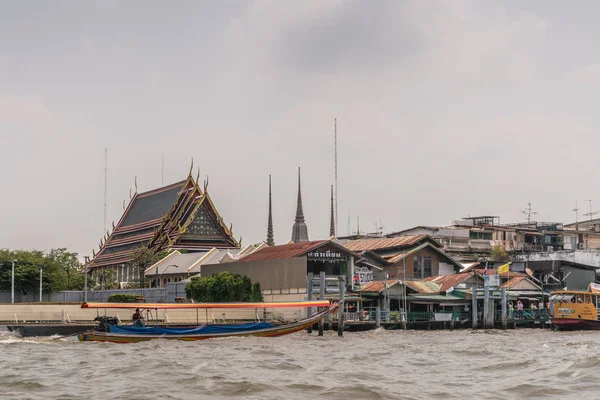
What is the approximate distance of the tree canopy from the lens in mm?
63656

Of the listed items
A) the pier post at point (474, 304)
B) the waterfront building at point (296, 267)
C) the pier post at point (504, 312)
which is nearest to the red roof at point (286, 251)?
the waterfront building at point (296, 267)

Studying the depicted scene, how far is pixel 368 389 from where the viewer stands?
960 inches

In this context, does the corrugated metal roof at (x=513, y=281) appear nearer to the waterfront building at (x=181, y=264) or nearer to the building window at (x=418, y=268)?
the building window at (x=418, y=268)

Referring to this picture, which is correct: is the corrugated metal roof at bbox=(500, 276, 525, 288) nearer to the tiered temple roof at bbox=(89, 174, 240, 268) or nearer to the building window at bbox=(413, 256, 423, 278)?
the building window at bbox=(413, 256, 423, 278)

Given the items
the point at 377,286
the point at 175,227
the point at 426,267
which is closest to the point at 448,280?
the point at 426,267

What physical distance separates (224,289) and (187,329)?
66.2 ft

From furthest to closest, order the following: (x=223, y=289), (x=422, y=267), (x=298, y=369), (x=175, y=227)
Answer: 1. (x=175, y=227)
2. (x=422, y=267)
3. (x=223, y=289)
4. (x=298, y=369)

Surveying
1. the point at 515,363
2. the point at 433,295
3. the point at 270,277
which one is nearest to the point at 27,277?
the point at 270,277

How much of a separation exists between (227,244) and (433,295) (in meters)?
38.9

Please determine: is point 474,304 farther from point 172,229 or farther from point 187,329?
point 172,229

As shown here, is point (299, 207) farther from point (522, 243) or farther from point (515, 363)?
point (515, 363)

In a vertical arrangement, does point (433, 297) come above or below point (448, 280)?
below

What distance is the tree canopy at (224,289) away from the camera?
209 feet

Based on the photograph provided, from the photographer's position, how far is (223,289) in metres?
64.2
